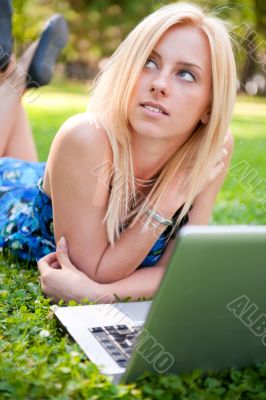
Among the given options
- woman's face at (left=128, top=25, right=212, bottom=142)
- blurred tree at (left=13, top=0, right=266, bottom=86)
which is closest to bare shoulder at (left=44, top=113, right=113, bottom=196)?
woman's face at (left=128, top=25, right=212, bottom=142)

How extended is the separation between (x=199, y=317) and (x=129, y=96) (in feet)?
3.25

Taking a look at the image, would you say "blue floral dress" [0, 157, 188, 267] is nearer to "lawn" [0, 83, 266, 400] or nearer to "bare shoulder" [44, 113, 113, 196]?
"lawn" [0, 83, 266, 400]

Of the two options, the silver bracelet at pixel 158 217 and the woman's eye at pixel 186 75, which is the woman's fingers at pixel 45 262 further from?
the woman's eye at pixel 186 75

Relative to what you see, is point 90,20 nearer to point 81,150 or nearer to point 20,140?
point 20,140

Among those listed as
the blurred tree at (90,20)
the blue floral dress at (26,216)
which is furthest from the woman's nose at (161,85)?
the blurred tree at (90,20)

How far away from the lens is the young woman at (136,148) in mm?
2305

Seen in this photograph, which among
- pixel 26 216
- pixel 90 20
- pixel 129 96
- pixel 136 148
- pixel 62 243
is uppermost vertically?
pixel 129 96

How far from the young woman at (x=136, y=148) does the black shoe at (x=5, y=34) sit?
1339 mm

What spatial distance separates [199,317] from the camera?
1590 mm

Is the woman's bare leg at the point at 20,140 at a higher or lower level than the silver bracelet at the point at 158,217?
lower

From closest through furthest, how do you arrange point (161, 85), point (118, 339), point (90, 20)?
1. point (118, 339)
2. point (161, 85)
3. point (90, 20)

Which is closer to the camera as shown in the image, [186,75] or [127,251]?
[186,75]

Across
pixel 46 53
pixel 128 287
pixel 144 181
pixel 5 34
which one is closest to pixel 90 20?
pixel 46 53

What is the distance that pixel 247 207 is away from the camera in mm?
4516
